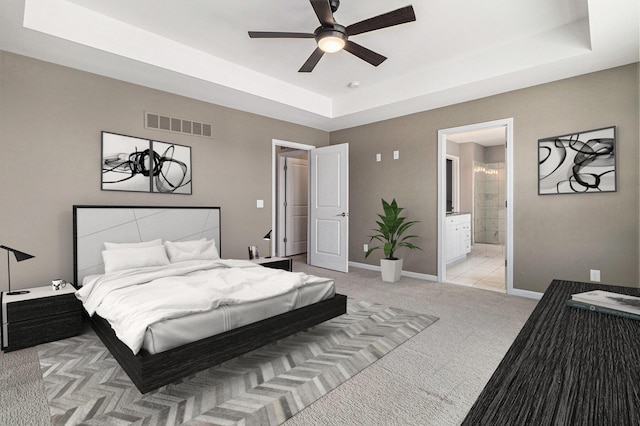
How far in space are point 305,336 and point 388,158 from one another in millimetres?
3414

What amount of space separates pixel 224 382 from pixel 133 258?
179cm

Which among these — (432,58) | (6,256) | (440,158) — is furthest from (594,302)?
(6,256)

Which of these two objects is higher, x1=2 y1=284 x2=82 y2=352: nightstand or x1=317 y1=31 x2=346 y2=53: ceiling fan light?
x1=317 y1=31 x2=346 y2=53: ceiling fan light

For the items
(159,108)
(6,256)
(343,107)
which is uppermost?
(343,107)

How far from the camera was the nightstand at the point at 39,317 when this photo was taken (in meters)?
2.50

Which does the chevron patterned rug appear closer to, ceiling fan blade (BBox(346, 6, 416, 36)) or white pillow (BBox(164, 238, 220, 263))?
white pillow (BBox(164, 238, 220, 263))

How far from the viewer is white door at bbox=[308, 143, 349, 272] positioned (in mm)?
5332

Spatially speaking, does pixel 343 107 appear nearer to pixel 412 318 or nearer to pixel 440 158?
pixel 440 158

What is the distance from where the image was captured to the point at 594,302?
117cm

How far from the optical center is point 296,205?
7145 millimetres

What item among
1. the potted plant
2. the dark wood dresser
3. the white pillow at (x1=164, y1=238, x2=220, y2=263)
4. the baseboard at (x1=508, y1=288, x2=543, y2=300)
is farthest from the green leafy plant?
the dark wood dresser

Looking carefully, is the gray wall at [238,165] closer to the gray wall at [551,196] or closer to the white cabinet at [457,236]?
the gray wall at [551,196]

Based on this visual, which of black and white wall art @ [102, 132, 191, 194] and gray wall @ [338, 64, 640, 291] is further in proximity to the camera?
black and white wall art @ [102, 132, 191, 194]

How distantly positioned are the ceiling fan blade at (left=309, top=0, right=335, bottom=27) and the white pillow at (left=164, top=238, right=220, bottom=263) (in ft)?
8.62
